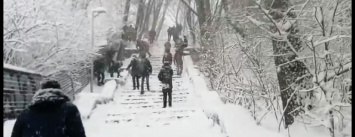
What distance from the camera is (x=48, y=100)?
10.1 ft

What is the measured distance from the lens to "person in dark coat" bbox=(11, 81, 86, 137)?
10.2 feet

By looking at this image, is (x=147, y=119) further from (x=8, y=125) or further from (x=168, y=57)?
(x=8, y=125)

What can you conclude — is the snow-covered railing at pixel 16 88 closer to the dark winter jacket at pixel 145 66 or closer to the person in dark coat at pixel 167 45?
the dark winter jacket at pixel 145 66

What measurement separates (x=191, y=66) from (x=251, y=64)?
920 mm

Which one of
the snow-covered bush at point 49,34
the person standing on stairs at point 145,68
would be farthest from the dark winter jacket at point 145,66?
the snow-covered bush at point 49,34

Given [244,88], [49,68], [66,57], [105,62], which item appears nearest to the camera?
[49,68]

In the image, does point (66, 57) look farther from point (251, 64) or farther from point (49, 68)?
point (251, 64)

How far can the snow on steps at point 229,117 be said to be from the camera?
487 centimetres

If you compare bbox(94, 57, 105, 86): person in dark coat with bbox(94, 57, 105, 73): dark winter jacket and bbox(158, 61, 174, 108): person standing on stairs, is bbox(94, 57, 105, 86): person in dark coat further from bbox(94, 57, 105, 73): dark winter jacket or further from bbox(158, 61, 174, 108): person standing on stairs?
bbox(158, 61, 174, 108): person standing on stairs

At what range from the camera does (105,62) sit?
5324 millimetres

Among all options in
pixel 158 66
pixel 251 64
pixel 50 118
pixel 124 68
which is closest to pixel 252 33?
pixel 251 64

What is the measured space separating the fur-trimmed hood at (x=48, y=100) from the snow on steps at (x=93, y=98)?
145 cm

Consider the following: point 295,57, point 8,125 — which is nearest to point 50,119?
point 8,125

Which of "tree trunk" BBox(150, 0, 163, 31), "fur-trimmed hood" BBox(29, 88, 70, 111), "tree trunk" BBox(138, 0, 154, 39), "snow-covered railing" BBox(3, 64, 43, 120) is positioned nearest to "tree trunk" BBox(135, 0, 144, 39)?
"tree trunk" BBox(138, 0, 154, 39)
